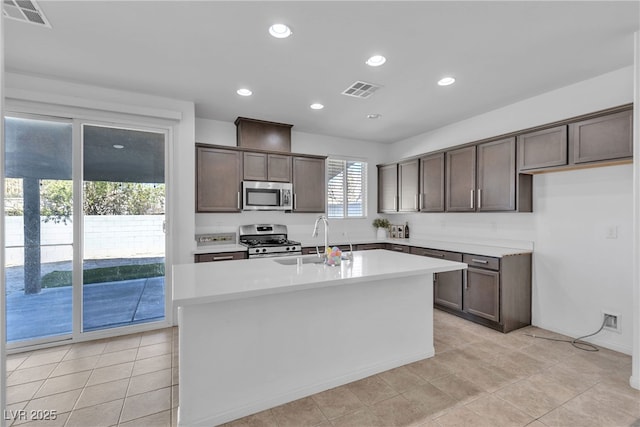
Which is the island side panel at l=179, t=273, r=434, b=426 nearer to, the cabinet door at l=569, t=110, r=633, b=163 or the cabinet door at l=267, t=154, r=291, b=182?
the cabinet door at l=569, t=110, r=633, b=163

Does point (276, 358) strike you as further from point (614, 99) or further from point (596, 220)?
point (614, 99)

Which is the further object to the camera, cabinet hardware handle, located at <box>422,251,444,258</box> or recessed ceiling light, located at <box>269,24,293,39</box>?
cabinet hardware handle, located at <box>422,251,444,258</box>

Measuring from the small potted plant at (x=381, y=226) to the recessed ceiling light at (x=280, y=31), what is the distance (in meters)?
3.85

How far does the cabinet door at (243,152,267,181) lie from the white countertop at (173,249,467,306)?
6.38 feet

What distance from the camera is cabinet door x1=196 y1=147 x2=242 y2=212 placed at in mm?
4023

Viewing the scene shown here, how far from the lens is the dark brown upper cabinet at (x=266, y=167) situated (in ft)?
14.1

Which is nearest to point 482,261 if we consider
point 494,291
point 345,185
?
point 494,291

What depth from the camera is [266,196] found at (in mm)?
4422

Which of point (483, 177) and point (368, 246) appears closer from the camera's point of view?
point (483, 177)

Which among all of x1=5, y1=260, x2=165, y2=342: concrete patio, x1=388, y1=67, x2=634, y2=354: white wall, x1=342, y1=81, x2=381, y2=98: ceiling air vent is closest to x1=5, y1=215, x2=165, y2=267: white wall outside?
x1=5, y1=260, x2=165, y2=342: concrete patio

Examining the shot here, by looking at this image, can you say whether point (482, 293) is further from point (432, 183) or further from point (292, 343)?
point (292, 343)

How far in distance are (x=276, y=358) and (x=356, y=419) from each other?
0.66 metres

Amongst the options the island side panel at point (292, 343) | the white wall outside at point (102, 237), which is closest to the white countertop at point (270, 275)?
the island side panel at point (292, 343)

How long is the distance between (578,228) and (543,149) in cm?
91
